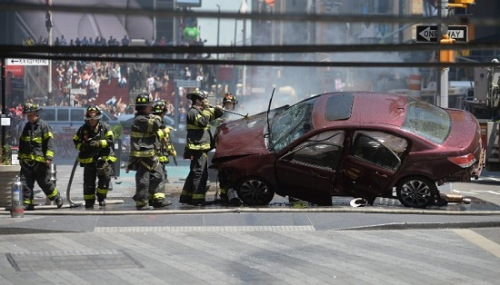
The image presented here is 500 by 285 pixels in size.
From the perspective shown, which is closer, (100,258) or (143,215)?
(100,258)

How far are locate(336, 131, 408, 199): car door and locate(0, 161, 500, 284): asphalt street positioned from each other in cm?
41

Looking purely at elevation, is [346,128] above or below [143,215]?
above

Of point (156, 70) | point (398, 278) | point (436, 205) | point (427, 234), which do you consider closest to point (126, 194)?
point (436, 205)

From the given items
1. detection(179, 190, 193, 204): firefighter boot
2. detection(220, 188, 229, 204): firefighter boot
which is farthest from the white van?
detection(220, 188, 229, 204): firefighter boot

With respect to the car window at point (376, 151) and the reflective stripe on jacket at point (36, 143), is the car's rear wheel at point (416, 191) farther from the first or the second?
the reflective stripe on jacket at point (36, 143)

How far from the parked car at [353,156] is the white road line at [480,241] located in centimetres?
169

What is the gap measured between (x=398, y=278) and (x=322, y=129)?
4.64m

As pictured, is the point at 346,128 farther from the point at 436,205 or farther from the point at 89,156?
the point at 89,156

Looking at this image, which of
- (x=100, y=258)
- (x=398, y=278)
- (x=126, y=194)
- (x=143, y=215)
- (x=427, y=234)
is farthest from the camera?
(x=126, y=194)

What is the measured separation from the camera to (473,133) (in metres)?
14.8

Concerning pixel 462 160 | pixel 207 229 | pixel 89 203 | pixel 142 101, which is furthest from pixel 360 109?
pixel 89 203

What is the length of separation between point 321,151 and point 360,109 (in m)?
0.87

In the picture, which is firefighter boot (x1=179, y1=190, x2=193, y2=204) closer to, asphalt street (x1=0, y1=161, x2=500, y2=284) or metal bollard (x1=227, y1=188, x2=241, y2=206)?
asphalt street (x1=0, y1=161, x2=500, y2=284)

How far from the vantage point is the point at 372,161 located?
14.4 meters
